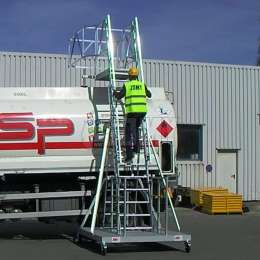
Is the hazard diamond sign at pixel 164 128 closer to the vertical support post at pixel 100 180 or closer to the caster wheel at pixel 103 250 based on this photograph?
the vertical support post at pixel 100 180

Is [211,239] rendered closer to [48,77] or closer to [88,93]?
[88,93]

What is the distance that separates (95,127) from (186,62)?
1236 centimetres

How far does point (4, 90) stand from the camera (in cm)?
1433

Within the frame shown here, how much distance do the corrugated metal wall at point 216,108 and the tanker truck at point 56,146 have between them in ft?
33.1

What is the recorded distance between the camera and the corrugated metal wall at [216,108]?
83.6 ft

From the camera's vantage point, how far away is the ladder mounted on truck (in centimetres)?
1292

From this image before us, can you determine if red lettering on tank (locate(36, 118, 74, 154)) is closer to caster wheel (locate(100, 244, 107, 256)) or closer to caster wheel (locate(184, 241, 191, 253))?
caster wheel (locate(100, 244, 107, 256))

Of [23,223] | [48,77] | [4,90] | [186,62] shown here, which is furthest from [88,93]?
[186,62]

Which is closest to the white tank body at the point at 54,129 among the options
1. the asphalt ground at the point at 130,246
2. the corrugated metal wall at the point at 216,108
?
the asphalt ground at the point at 130,246

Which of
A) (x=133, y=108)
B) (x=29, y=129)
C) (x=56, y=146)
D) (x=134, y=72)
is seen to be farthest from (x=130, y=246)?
(x=134, y=72)

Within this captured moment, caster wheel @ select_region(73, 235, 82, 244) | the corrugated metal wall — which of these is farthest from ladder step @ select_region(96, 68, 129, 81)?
the corrugated metal wall

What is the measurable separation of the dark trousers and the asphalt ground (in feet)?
6.55

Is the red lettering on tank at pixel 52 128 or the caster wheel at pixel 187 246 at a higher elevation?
the red lettering on tank at pixel 52 128

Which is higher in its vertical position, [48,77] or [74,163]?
[48,77]
